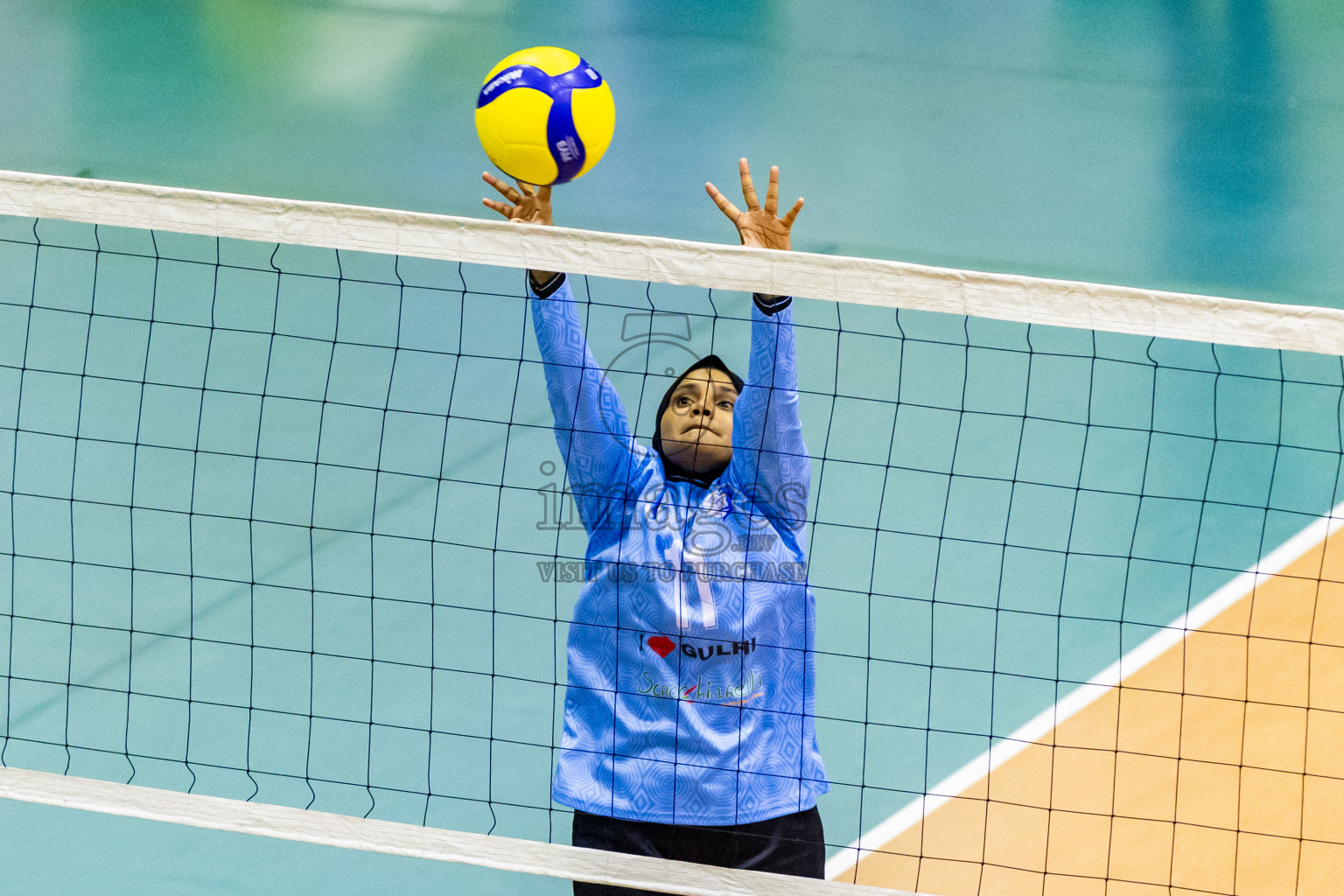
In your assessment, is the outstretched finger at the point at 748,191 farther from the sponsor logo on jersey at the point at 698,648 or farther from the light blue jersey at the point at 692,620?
the sponsor logo on jersey at the point at 698,648

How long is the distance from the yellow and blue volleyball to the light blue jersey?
0.54 metres

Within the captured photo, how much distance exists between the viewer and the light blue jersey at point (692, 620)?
2852 mm

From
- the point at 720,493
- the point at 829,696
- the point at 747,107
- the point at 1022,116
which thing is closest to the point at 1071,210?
the point at 1022,116

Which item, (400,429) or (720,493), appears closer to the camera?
(720,493)

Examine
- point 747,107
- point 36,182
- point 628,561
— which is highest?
point 747,107

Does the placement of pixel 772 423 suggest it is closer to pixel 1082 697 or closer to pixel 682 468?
pixel 682 468

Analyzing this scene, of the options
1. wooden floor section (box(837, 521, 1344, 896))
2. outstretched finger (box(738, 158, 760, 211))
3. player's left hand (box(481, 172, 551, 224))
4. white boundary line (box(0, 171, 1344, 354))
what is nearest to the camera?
white boundary line (box(0, 171, 1344, 354))

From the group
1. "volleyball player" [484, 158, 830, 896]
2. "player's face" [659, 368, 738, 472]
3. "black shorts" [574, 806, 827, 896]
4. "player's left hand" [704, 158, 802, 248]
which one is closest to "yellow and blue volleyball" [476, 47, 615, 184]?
"volleyball player" [484, 158, 830, 896]

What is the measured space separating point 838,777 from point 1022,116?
4703mm

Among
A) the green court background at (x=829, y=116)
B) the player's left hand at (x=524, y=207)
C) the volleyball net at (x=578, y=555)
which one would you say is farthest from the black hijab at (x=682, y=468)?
the green court background at (x=829, y=116)

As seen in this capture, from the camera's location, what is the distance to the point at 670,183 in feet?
22.6

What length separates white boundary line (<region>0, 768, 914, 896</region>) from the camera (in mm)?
2902

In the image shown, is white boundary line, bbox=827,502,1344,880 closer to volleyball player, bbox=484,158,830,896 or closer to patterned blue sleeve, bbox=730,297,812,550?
volleyball player, bbox=484,158,830,896

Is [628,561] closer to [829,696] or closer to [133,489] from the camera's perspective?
[829,696]
